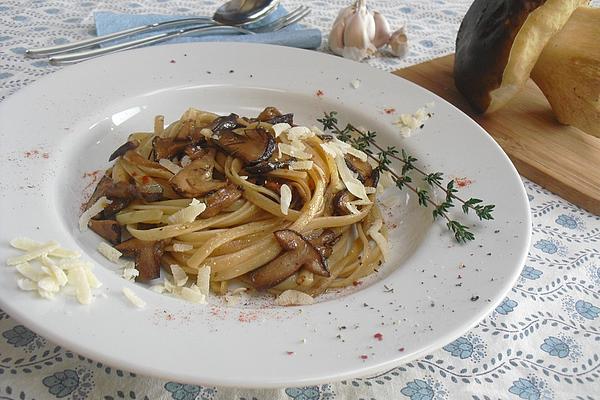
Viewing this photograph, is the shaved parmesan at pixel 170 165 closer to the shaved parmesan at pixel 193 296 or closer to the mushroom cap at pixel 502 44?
the shaved parmesan at pixel 193 296

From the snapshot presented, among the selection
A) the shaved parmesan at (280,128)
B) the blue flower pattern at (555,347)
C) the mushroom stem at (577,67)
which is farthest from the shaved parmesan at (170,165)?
the mushroom stem at (577,67)

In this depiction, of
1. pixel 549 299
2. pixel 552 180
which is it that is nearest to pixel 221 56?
pixel 552 180

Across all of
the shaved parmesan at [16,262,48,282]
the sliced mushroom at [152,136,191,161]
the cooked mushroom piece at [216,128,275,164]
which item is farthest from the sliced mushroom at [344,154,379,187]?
the shaved parmesan at [16,262,48,282]

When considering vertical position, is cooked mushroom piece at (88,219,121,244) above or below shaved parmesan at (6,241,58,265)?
below

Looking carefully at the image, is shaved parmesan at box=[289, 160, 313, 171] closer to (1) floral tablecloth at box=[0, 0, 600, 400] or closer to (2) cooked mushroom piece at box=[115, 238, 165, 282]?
(2) cooked mushroom piece at box=[115, 238, 165, 282]

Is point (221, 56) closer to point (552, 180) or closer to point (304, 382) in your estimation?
point (552, 180)

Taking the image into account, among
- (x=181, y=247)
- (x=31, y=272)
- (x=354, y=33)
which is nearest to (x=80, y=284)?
(x=31, y=272)
